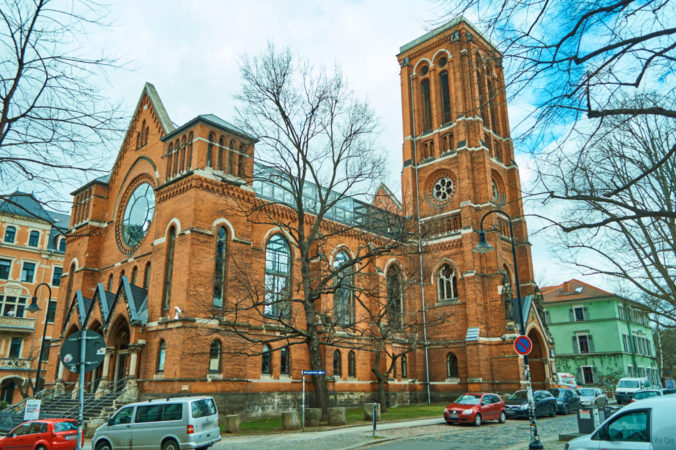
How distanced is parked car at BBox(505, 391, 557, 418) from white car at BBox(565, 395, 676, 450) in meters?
17.7

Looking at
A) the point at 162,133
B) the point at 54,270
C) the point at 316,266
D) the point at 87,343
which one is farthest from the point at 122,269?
the point at 54,270

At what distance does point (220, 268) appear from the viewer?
1019 inches

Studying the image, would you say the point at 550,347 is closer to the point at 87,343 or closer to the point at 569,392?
the point at 569,392

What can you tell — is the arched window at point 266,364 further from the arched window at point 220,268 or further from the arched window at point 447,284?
the arched window at point 447,284

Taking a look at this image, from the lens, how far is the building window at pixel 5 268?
45969 millimetres

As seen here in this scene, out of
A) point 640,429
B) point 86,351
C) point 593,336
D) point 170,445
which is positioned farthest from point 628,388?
point 86,351

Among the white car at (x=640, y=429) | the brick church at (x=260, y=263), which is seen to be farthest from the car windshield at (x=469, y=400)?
the white car at (x=640, y=429)

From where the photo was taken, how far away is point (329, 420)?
2025 cm

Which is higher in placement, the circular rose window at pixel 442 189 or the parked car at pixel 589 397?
the circular rose window at pixel 442 189

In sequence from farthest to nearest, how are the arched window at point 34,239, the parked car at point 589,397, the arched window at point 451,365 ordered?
the arched window at point 34,239, the arched window at point 451,365, the parked car at point 589,397

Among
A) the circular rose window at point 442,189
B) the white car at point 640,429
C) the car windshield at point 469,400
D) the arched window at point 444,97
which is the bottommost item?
the car windshield at point 469,400

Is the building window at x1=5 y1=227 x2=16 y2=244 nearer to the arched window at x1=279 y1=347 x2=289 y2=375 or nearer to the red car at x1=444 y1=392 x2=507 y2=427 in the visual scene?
the arched window at x1=279 y1=347 x2=289 y2=375

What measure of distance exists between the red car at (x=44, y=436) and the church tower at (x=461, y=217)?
20591 millimetres

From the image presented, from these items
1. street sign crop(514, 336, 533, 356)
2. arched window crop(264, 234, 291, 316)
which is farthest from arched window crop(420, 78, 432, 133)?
street sign crop(514, 336, 533, 356)
